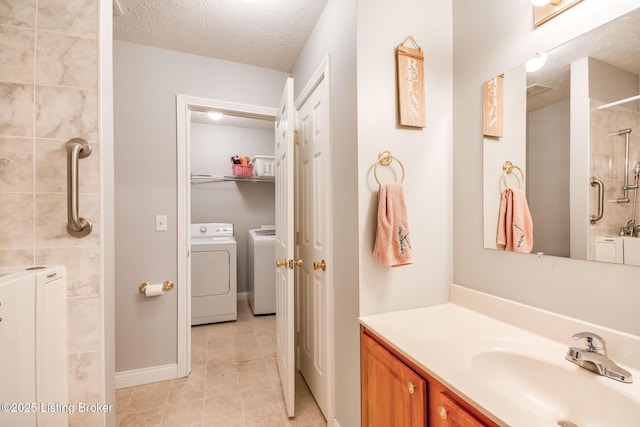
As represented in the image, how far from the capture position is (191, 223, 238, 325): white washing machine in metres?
2.99

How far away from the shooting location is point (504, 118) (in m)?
1.17

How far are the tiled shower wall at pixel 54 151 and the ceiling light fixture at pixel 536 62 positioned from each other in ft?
5.53

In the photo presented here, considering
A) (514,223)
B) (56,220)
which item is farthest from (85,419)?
(514,223)

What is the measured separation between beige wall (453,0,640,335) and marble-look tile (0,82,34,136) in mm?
1803

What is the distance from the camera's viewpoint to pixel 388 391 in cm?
99

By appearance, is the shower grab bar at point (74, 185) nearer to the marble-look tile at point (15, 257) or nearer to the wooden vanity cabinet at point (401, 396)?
the marble-look tile at point (15, 257)

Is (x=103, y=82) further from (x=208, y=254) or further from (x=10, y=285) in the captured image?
(x=208, y=254)

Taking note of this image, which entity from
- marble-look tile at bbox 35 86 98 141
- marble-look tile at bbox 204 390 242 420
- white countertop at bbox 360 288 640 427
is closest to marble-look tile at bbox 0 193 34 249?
marble-look tile at bbox 35 86 98 141

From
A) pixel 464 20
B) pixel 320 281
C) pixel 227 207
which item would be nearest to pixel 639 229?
pixel 464 20

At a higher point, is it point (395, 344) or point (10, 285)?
point (10, 285)

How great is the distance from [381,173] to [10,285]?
1316 millimetres

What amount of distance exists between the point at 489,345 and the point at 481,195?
0.66m

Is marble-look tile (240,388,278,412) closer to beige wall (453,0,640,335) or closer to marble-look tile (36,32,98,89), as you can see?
beige wall (453,0,640,335)

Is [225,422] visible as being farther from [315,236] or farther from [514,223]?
[514,223]
